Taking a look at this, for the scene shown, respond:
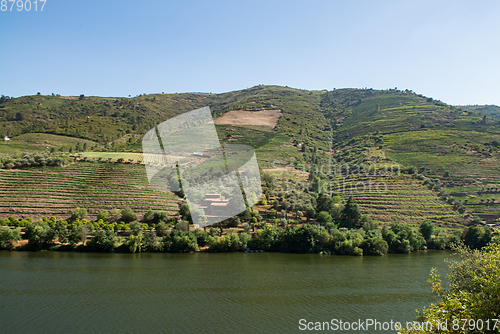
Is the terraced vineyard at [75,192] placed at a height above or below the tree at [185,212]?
above

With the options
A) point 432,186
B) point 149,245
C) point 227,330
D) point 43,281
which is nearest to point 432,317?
point 227,330

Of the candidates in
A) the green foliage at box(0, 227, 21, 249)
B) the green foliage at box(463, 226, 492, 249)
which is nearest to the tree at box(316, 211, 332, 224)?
the green foliage at box(463, 226, 492, 249)

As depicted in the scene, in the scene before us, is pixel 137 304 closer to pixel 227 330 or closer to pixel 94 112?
pixel 227 330

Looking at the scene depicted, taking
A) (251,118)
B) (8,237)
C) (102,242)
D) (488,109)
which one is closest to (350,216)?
(102,242)

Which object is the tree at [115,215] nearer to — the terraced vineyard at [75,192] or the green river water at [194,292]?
the terraced vineyard at [75,192]

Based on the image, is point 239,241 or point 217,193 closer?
point 239,241

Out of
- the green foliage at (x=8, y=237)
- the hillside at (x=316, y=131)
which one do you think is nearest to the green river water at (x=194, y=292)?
the green foliage at (x=8, y=237)
